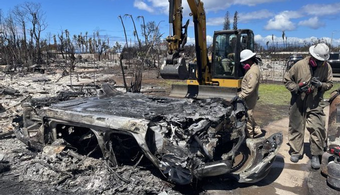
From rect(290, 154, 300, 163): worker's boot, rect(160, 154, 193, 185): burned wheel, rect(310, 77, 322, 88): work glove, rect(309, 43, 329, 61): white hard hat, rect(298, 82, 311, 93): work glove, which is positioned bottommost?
rect(290, 154, 300, 163): worker's boot

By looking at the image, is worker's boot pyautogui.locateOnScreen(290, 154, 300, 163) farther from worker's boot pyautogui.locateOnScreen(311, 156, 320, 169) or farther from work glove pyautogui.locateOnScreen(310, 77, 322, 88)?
work glove pyautogui.locateOnScreen(310, 77, 322, 88)

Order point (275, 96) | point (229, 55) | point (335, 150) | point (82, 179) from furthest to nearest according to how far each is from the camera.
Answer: point (275, 96) → point (229, 55) → point (82, 179) → point (335, 150)

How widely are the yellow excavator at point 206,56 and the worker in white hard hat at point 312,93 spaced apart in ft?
8.84

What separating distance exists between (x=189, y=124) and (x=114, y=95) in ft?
8.22

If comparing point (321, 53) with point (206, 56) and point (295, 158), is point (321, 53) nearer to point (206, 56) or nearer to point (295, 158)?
point (295, 158)

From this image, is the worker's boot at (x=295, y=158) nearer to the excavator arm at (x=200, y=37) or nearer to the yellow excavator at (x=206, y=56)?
the yellow excavator at (x=206, y=56)

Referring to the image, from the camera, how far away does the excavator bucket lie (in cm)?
743

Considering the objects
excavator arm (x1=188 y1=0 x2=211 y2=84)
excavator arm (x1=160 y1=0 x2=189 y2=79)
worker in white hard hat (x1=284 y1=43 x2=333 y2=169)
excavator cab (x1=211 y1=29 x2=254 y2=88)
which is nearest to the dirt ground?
worker in white hard hat (x1=284 y1=43 x2=333 y2=169)

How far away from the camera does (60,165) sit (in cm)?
413

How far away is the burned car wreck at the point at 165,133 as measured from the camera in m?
3.33

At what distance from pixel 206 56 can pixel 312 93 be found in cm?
404

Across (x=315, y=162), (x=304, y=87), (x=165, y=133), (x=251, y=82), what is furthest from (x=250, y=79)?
(x=165, y=133)

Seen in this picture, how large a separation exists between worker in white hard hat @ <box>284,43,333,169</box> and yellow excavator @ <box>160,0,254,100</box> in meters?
2.69

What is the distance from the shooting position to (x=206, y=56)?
26.3 feet
